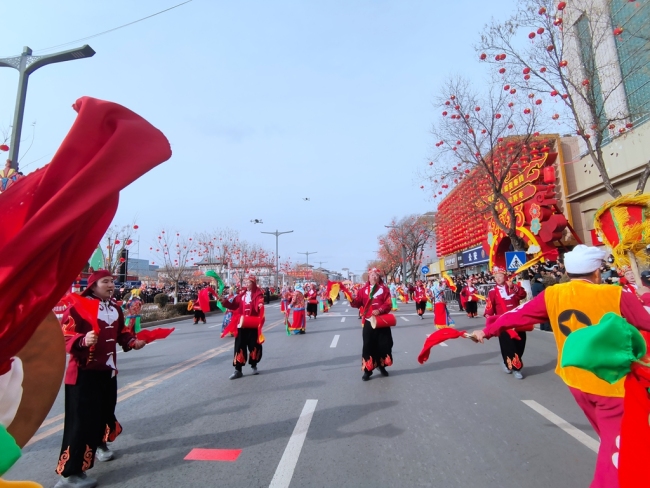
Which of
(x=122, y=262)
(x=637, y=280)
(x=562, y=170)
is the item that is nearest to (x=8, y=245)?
(x=637, y=280)

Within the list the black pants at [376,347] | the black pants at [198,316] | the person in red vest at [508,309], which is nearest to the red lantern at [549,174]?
the person in red vest at [508,309]

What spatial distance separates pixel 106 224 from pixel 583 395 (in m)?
2.85

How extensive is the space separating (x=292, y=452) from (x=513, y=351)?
4.72 metres

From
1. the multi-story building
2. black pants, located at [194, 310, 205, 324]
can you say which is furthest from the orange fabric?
black pants, located at [194, 310, 205, 324]

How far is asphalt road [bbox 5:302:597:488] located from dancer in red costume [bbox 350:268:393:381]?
0.27 meters

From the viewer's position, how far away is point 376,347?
7129 millimetres

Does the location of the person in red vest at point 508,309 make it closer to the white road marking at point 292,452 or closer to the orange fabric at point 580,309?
the white road marking at point 292,452

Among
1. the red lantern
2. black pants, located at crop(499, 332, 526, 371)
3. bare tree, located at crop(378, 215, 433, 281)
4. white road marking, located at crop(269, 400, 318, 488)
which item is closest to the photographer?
white road marking, located at crop(269, 400, 318, 488)

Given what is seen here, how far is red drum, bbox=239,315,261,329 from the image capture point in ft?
23.9

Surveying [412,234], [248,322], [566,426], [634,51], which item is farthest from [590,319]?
[412,234]

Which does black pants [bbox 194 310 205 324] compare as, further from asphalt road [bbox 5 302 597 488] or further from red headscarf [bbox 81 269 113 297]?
red headscarf [bbox 81 269 113 297]

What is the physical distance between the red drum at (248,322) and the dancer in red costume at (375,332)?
1998mm

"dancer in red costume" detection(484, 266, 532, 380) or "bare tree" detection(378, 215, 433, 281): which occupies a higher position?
"bare tree" detection(378, 215, 433, 281)

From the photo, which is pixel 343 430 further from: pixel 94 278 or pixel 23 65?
pixel 23 65
